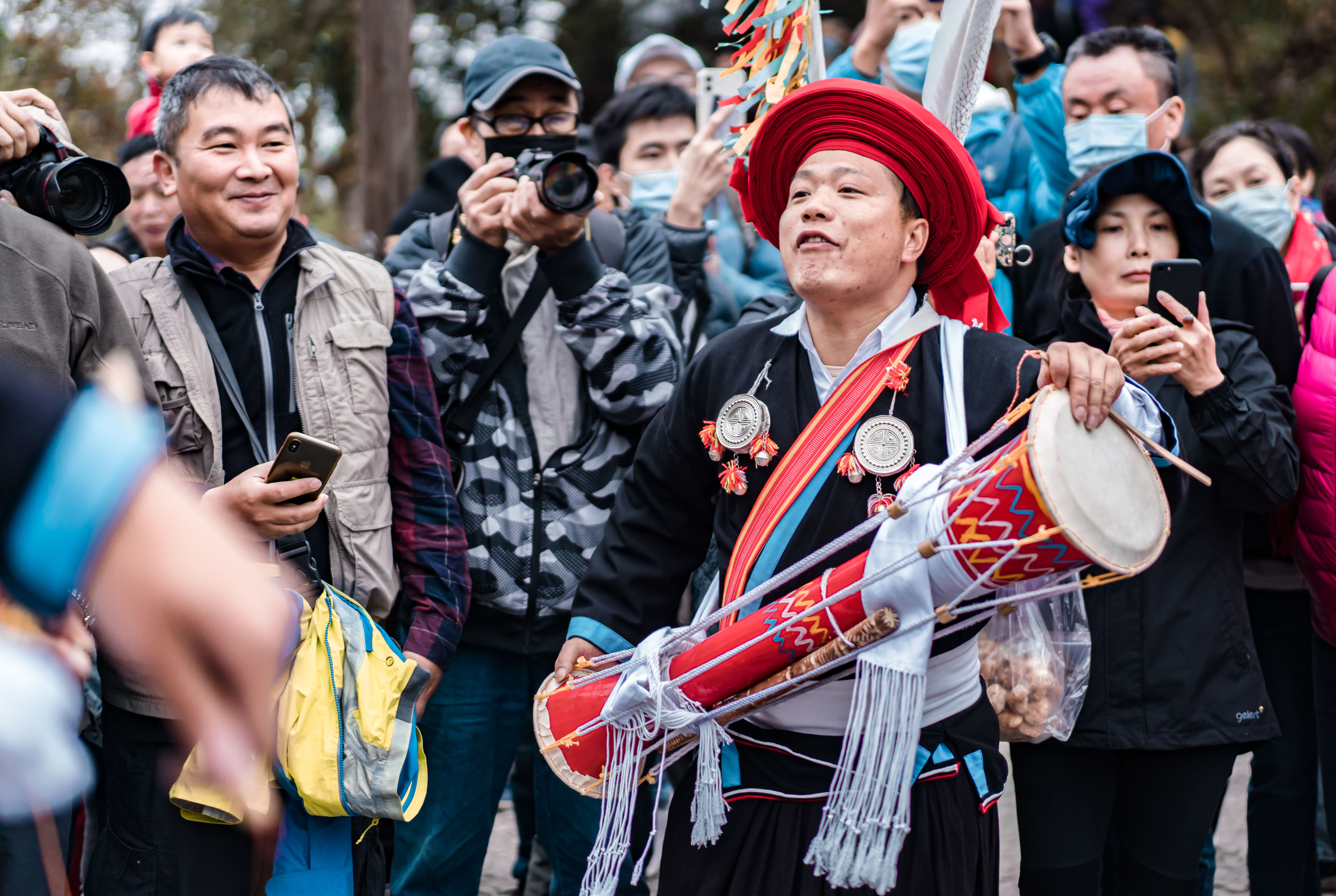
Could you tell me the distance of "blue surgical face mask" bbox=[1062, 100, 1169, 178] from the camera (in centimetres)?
353

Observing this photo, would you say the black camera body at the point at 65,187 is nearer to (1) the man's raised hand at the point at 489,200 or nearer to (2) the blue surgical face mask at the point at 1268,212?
(1) the man's raised hand at the point at 489,200

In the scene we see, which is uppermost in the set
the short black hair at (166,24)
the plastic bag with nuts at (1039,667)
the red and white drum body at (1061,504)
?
the short black hair at (166,24)

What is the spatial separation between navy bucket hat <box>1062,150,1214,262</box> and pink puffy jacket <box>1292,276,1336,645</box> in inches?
14.2

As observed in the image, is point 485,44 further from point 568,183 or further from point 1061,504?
point 1061,504

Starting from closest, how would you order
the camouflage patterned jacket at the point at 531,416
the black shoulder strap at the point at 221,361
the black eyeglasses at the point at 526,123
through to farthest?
the black shoulder strap at the point at 221,361
the camouflage patterned jacket at the point at 531,416
the black eyeglasses at the point at 526,123

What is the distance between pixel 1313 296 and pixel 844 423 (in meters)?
1.65

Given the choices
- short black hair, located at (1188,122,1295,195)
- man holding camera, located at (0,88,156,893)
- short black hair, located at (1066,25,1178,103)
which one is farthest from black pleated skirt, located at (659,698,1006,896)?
short black hair, located at (1188,122,1295,195)

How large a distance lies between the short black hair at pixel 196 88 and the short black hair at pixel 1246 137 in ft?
9.96

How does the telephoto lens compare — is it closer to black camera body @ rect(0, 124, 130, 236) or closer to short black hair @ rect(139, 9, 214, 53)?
black camera body @ rect(0, 124, 130, 236)

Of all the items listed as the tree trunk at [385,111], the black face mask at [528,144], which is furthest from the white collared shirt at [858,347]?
the tree trunk at [385,111]

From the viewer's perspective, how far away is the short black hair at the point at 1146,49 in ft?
11.8

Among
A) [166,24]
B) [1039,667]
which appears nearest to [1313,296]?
[1039,667]

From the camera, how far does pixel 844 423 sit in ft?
6.82

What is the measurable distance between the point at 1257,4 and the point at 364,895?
10713 mm
